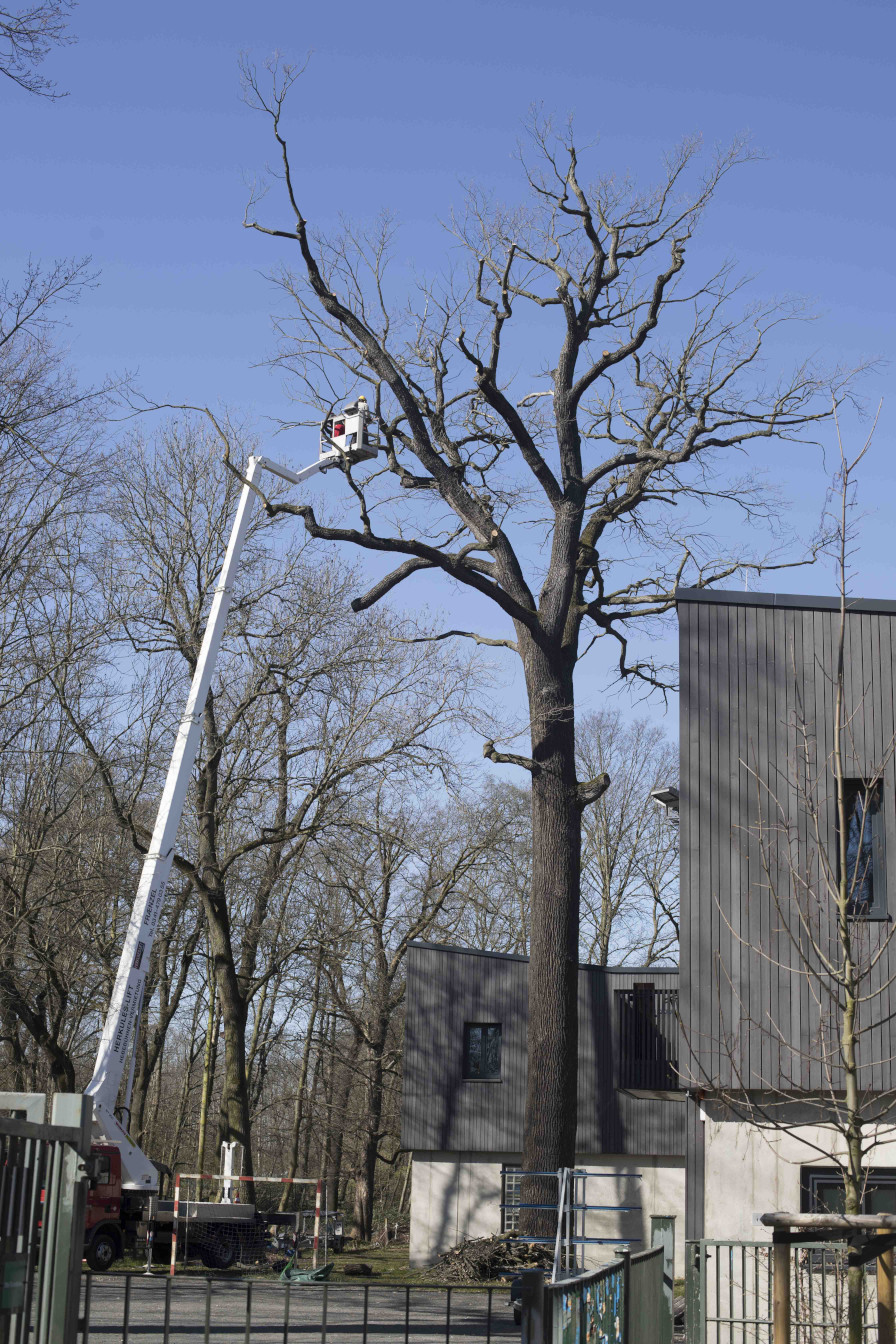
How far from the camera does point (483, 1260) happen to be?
21109 mm

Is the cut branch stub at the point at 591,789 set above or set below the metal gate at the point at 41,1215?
above

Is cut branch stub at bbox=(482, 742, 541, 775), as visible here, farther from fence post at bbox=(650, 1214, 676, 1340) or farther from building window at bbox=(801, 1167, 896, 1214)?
fence post at bbox=(650, 1214, 676, 1340)

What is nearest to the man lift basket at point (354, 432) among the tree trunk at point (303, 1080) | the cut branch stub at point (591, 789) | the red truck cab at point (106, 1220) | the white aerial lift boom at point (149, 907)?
the white aerial lift boom at point (149, 907)

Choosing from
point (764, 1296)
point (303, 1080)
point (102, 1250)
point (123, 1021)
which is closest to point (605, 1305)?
point (764, 1296)

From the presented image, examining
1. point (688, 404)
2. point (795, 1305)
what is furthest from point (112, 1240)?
point (688, 404)

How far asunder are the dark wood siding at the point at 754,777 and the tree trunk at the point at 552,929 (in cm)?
345

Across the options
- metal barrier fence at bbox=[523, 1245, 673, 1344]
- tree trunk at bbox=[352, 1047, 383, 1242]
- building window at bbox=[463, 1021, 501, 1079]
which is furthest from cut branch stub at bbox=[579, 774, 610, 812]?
tree trunk at bbox=[352, 1047, 383, 1242]

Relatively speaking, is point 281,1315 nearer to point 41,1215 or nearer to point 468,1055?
point 468,1055

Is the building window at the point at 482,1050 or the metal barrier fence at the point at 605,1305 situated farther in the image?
the building window at the point at 482,1050

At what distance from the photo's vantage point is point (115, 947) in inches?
1283

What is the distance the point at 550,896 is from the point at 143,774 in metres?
12.2

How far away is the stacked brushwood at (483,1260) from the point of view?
814 inches

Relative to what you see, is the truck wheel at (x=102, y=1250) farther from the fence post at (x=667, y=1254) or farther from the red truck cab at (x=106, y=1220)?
the fence post at (x=667, y=1254)

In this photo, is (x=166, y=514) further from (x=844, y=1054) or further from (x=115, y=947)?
(x=844, y=1054)
